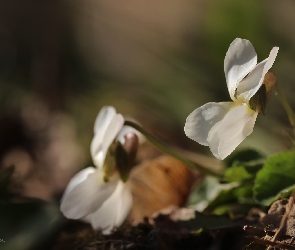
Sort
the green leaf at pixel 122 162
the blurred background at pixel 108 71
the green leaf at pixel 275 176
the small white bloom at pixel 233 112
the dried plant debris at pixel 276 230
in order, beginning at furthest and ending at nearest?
the blurred background at pixel 108 71, the green leaf at pixel 122 162, the green leaf at pixel 275 176, the small white bloom at pixel 233 112, the dried plant debris at pixel 276 230

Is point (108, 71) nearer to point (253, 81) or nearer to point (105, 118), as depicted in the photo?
point (105, 118)

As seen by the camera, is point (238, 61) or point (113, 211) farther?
point (113, 211)

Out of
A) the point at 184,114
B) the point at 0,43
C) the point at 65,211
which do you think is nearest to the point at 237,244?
the point at 65,211

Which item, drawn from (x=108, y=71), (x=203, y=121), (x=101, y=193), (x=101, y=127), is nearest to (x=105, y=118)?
(x=101, y=127)

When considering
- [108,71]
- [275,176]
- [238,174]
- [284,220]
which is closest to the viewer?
[284,220]

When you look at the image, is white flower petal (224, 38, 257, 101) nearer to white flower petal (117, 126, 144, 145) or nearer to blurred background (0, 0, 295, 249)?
white flower petal (117, 126, 144, 145)

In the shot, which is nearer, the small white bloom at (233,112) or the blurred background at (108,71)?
the small white bloom at (233,112)

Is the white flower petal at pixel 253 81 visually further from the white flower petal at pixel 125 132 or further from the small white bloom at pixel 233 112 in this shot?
the white flower petal at pixel 125 132

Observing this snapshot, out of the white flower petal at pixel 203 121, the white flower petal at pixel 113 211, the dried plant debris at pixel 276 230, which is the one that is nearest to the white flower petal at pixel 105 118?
the white flower petal at pixel 113 211
